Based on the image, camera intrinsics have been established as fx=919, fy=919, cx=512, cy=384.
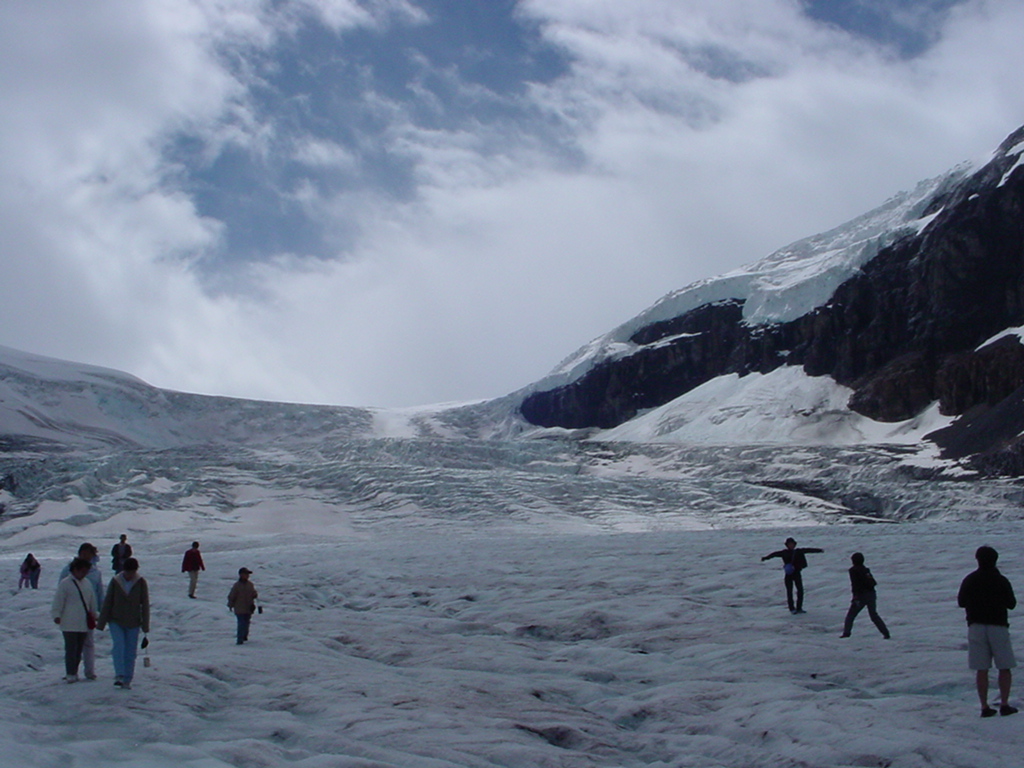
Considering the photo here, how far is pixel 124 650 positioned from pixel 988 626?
30.7ft

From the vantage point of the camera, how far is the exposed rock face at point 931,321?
4348 inches

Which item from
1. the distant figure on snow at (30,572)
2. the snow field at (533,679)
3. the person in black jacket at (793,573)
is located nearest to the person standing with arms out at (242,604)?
the snow field at (533,679)

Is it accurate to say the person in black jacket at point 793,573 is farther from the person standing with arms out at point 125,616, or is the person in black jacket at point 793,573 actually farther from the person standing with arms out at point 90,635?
the person standing with arms out at point 90,635

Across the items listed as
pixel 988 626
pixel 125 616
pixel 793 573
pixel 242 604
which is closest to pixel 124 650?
pixel 125 616

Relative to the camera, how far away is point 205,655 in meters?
13.3

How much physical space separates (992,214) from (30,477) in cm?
12158

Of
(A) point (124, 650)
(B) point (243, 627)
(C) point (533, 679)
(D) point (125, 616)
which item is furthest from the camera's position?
(B) point (243, 627)

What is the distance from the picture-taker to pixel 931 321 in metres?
124

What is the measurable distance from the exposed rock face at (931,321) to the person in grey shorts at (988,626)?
340 ft

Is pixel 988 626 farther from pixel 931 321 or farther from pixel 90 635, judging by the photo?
pixel 931 321

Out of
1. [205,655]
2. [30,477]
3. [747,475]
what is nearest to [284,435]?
[30,477]

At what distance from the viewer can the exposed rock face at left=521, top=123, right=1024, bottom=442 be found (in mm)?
110438

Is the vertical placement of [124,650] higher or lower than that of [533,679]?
higher

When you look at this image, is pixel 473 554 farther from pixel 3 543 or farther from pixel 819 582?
pixel 3 543
